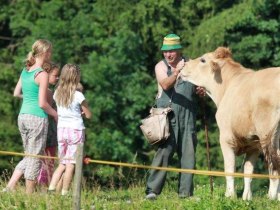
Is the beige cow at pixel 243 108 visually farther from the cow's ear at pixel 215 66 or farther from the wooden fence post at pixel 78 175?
the wooden fence post at pixel 78 175

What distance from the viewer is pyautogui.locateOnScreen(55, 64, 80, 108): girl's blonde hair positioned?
36.3 ft

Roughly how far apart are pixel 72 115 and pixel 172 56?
142cm

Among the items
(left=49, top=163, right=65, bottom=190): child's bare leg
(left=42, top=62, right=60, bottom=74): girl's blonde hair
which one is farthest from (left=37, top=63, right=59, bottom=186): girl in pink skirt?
(left=49, top=163, right=65, bottom=190): child's bare leg

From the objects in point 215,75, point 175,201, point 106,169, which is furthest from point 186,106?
point 106,169

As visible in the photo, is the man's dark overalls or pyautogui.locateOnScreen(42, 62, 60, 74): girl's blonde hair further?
pyautogui.locateOnScreen(42, 62, 60, 74): girl's blonde hair

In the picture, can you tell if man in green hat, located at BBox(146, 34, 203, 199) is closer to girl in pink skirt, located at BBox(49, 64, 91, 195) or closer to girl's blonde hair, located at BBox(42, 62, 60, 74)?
girl in pink skirt, located at BBox(49, 64, 91, 195)

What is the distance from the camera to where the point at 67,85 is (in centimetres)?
1109

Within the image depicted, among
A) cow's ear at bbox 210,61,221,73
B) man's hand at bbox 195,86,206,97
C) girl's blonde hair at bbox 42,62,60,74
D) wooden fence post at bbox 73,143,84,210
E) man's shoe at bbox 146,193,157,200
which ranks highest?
cow's ear at bbox 210,61,221,73

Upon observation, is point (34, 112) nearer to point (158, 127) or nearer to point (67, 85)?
point (67, 85)

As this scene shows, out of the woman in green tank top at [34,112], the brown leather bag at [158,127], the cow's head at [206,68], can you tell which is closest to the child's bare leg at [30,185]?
the woman in green tank top at [34,112]

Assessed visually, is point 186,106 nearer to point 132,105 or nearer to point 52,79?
point 52,79

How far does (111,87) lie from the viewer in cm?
3048

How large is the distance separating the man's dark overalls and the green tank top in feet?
4.90

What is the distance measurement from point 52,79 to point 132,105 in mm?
17925
